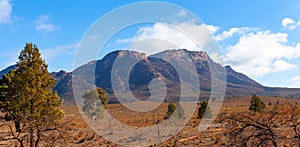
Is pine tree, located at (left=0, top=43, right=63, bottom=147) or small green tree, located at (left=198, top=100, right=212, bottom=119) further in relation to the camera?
small green tree, located at (left=198, top=100, right=212, bottom=119)

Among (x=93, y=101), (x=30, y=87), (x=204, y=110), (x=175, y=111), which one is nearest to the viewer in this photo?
(x=30, y=87)

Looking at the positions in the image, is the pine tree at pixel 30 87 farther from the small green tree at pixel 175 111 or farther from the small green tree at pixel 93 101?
the small green tree at pixel 175 111

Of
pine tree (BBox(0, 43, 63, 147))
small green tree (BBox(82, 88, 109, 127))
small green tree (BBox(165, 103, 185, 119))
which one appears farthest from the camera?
small green tree (BBox(82, 88, 109, 127))

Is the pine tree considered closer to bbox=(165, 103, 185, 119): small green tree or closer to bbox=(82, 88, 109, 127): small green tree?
bbox=(82, 88, 109, 127): small green tree

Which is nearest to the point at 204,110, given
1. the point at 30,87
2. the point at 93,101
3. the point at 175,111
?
the point at 175,111

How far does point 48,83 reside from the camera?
3192 cm

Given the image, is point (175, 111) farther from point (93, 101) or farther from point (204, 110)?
point (93, 101)

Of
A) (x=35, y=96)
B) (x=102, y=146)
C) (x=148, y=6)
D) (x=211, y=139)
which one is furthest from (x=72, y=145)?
(x=148, y=6)

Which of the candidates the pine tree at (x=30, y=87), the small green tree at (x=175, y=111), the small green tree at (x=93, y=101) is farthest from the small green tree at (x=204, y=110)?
the pine tree at (x=30, y=87)

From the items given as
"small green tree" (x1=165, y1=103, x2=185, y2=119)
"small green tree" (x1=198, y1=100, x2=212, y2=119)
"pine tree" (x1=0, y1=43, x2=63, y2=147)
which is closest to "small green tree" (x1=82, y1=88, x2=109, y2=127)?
"small green tree" (x1=165, y1=103, x2=185, y2=119)

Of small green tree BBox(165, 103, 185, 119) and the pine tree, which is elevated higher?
the pine tree

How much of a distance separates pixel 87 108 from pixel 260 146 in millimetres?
48639

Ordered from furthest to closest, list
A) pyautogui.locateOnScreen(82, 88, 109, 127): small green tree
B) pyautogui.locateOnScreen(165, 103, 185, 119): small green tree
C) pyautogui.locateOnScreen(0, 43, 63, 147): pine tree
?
pyautogui.locateOnScreen(82, 88, 109, 127): small green tree, pyautogui.locateOnScreen(165, 103, 185, 119): small green tree, pyautogui.locateOnScreen(0, 43, 63, 147): pine tree

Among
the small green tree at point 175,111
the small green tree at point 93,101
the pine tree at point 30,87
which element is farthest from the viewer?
the small green tree at point 93,101
